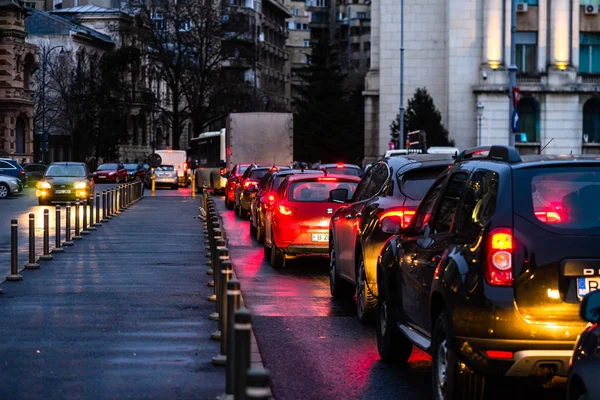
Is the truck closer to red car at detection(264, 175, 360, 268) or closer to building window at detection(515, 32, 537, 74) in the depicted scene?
red car at detection(264, 175, 360, 268)

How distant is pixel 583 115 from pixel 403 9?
1282 cm

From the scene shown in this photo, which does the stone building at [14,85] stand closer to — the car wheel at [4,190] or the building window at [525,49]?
the car wheel at [4,190]

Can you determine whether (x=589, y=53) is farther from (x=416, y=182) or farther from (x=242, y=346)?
(x=242, y=346)

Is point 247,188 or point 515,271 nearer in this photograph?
point 515,271

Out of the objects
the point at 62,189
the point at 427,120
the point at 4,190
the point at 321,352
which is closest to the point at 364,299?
the point at 321,352

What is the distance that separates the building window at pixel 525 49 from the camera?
75.9 meters

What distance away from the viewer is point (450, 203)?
28.2ft

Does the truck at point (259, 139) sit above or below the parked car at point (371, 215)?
above

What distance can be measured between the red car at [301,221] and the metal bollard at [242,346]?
12.5 meters

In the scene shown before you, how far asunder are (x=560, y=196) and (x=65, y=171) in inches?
1502

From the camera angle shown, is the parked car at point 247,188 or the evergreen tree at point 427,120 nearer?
the parked car at point 247,188

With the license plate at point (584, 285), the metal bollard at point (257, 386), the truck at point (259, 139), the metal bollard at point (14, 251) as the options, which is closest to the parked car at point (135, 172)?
the truck at point (259, 139)

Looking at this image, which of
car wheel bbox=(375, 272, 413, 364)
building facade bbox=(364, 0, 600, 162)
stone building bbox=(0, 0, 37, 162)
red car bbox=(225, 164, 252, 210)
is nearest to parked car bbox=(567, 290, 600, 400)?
car wheel bbox=(375, 272, 413, 364)

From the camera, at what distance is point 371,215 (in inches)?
513
